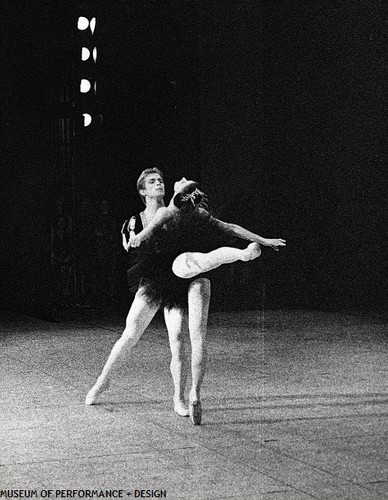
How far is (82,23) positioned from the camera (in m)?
14.7

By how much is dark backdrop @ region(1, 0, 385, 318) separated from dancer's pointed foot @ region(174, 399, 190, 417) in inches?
327

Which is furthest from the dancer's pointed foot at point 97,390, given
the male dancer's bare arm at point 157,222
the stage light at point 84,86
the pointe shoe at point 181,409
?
the stage light at point 84,86

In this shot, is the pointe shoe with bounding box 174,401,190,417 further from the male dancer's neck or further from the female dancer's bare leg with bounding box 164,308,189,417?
the male dancer's neck

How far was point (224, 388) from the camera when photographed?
877cm

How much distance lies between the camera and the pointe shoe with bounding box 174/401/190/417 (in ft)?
24.5

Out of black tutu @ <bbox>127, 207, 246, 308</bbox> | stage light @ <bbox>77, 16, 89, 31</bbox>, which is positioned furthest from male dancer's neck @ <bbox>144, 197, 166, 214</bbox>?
stage light @ <bbox>77, 16, 89, 31</bbox>

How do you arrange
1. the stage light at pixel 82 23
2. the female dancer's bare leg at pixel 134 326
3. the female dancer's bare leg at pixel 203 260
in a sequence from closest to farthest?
the female dancer's bare leg at pixel 203 260 → the female dancer's bare leg at pixel 134 326 → the stage light at pixel 82 23

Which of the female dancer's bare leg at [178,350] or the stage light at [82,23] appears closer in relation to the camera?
the female dancer's bare leg at [178,350]

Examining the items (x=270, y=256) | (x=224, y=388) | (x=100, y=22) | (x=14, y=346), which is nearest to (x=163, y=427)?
(x=224, y=388)

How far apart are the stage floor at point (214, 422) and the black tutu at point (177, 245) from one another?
2.87ft

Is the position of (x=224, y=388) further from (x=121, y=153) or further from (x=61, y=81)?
(x=121, y=153)

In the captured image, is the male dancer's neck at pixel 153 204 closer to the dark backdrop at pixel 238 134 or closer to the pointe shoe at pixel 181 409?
the pointe shoe at pixel 181 409

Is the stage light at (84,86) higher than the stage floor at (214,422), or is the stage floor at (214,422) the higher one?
the stage light at (84,86)

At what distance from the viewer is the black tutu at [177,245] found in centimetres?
739
